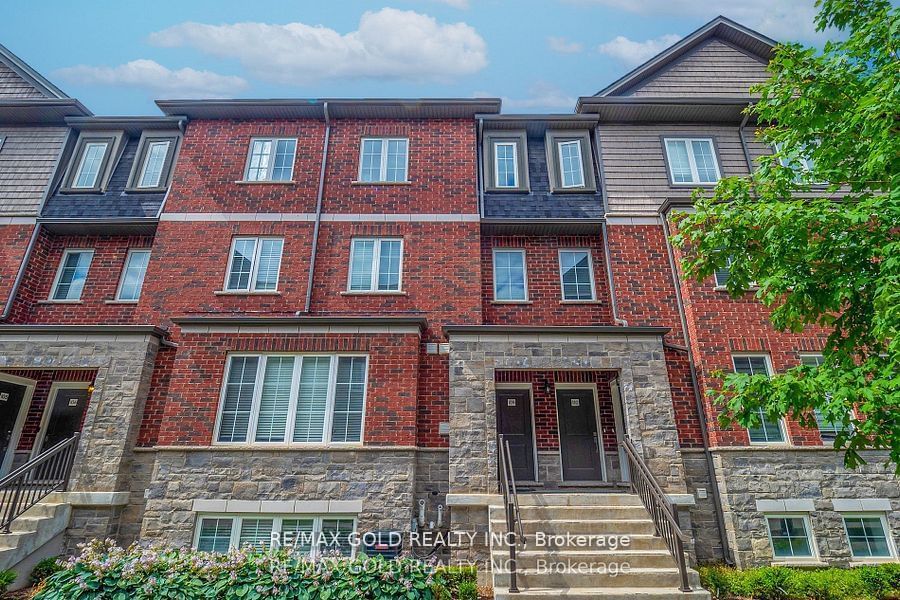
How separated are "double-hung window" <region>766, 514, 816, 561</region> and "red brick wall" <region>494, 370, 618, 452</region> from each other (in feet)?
10.0

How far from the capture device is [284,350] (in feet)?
30.0

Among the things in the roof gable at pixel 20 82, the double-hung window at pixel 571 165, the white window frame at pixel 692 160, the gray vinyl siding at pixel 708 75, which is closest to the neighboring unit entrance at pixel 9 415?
the roof gable at pixel 20 82

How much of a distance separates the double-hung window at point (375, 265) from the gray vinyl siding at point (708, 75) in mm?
8154

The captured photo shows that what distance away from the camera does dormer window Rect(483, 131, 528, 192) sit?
40.6ft

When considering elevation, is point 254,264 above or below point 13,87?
below

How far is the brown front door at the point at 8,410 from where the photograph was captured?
10422 mm

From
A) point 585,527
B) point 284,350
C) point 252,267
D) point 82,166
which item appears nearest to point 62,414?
point 252,267

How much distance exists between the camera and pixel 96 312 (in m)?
11.2

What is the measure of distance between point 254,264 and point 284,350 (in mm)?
3263

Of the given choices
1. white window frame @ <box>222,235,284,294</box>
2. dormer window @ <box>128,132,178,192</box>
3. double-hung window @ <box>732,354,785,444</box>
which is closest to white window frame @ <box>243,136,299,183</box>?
white window frame @ <box>222,235,284,294</box>

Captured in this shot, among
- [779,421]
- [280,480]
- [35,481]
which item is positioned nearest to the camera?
[35,481]

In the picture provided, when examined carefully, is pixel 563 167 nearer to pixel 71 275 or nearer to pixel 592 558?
pixel 592 558

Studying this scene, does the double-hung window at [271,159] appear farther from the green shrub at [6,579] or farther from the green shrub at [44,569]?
the green shrub at [6,579]

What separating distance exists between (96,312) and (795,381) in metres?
14.2
